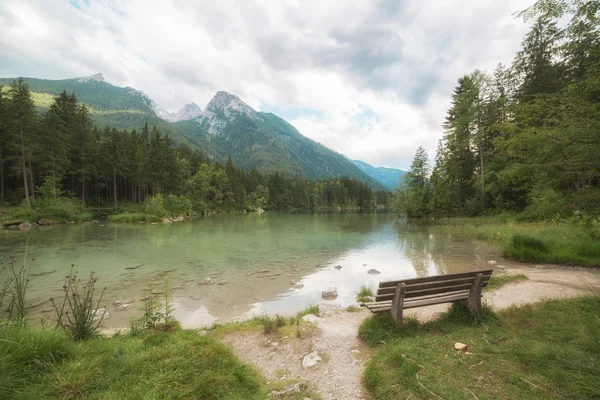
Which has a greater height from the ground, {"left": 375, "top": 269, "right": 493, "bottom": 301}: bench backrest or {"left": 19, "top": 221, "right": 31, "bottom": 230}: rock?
{"left": 375, "top": 269, "right": 493, "bottom": 301}: bench backrest

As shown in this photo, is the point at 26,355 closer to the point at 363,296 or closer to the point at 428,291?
the point at 428,291

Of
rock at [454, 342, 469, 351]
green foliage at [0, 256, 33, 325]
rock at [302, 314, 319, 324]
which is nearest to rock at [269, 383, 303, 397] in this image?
rock at [454, 342, 469, 351]

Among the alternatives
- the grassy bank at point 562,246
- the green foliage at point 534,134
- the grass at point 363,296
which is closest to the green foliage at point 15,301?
the grass at point 363,296

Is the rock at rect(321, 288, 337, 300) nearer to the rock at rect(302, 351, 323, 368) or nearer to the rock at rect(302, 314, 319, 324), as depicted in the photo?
the rock at rect(302, 314, 319, 324)

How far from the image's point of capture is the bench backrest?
228 inches

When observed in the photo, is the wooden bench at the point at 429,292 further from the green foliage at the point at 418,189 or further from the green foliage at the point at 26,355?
the green foliage at the point at 418,189

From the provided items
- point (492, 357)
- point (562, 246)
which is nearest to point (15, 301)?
point (492, 357)

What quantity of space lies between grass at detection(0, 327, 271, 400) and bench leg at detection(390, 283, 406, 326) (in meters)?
3.22

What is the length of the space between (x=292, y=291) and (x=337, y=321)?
409 centimetres

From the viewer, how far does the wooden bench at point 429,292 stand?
5.79 metres

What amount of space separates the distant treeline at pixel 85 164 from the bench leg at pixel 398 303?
51.6 m

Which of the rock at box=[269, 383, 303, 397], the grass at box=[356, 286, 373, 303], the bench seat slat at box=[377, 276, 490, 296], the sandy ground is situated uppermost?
the bench seat slat at box=[377, 276, 490, 296]

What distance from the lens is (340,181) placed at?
172 meters

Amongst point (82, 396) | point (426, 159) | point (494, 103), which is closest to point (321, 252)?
point (82, 396)
